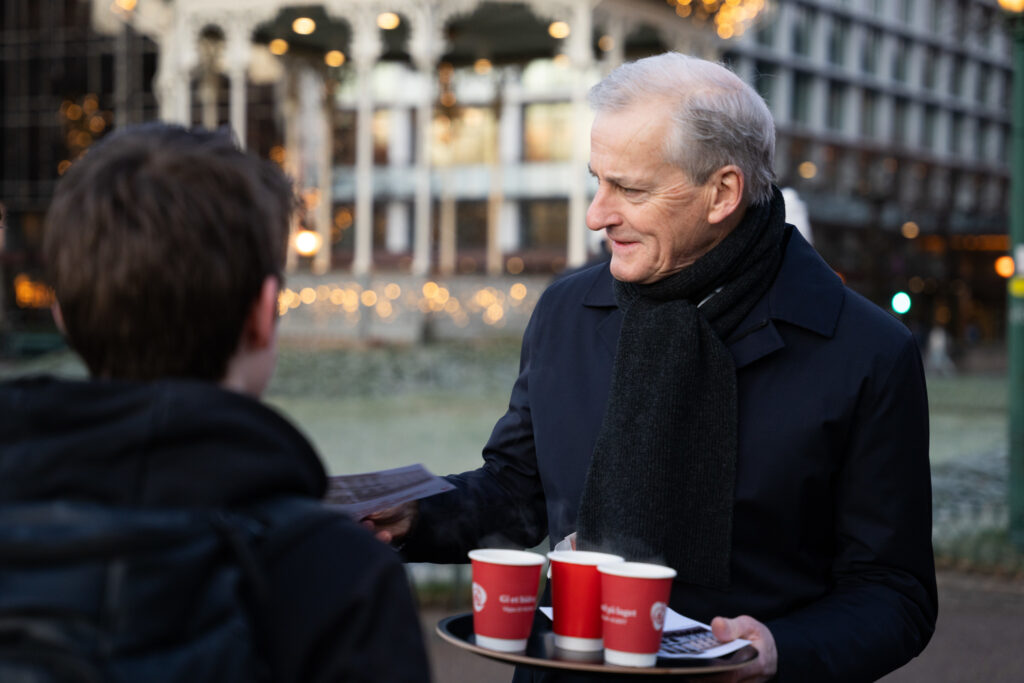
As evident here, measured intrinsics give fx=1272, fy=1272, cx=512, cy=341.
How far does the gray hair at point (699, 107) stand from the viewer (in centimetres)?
226

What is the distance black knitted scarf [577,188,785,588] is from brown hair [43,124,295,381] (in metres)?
0.98

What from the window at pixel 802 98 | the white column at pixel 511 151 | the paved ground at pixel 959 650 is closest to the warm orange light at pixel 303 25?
the paved ground at pixel 959 650

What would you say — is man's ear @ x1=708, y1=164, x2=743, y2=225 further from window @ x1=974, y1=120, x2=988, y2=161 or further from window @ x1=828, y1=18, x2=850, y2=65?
window @ x1=974, y1=120, x2=988, y2=161

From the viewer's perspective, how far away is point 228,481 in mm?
1292

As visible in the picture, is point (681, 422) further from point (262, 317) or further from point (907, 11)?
point (907, 11)

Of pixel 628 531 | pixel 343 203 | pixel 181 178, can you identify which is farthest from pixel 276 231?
pixel 343 203

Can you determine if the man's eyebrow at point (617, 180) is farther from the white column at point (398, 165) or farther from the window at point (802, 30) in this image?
the window at point (802, 30)

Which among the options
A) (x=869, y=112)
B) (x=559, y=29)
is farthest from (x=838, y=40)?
(x=559, y=29)

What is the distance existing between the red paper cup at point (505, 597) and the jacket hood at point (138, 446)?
600mm

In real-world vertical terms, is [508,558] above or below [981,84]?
below

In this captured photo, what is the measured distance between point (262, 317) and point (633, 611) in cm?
68

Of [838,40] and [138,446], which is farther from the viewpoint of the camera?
[838,40]

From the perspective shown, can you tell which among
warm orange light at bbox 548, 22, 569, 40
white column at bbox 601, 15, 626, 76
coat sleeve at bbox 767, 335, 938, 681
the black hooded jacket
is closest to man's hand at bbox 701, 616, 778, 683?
coat sleeve at bbox 767, 335, 938, 681

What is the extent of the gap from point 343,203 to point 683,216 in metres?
42.2
